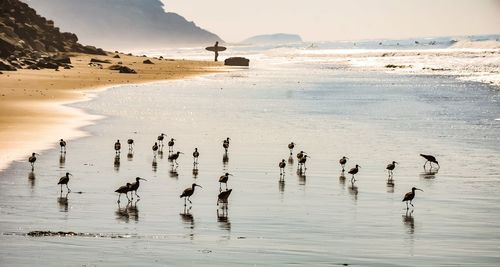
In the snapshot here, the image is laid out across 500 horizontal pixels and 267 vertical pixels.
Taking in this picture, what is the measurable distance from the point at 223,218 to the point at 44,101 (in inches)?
1254

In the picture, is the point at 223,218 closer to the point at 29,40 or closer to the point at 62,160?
the point at 62,160

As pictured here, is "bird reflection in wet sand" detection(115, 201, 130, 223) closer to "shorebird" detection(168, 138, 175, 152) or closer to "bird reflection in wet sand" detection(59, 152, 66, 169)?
"bird reflection in wet sand" detection(59, 152, 66, 169)

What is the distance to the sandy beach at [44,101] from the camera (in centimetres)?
3203

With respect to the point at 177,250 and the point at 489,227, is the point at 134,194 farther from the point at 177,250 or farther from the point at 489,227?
the point at 489,227

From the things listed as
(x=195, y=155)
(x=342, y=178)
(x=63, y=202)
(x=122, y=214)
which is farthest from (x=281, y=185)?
(x=63, y=202)

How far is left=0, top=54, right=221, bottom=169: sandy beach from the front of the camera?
3203cm

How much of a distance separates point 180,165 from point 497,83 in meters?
55.0

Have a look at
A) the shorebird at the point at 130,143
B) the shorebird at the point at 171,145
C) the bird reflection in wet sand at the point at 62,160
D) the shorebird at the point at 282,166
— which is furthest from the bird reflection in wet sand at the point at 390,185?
the shorebird at the point at 130,143

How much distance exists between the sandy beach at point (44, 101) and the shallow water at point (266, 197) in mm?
1308

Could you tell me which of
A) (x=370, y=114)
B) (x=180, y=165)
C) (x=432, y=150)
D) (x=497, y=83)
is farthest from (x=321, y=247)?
(x=497, y=83)

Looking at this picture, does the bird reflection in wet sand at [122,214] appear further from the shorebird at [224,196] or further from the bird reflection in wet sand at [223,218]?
the shorebird at [224,196]

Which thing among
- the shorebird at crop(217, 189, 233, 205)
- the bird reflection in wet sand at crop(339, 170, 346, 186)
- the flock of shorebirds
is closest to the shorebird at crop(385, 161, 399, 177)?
the flock of shorebirds

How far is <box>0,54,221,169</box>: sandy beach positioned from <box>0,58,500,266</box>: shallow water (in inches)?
51.5

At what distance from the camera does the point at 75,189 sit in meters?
22.5
